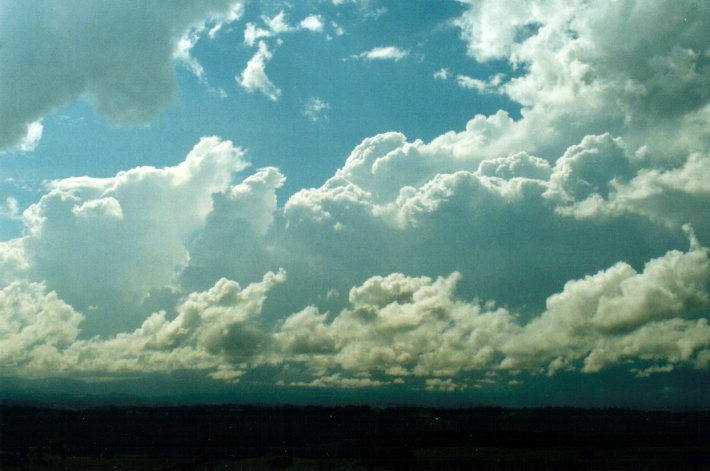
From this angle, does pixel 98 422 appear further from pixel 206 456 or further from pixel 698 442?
pixel 698 442

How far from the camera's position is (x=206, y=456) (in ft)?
478

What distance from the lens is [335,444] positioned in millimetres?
163875

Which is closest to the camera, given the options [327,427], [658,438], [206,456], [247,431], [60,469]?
[60,469]

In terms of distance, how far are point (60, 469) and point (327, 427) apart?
85.6m

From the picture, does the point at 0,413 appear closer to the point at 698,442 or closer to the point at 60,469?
the point at 60,469

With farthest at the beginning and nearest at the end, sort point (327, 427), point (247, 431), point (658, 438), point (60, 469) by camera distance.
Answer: point (327, 427)
point (247, 431)
point (658, 438)
point (60, 469)

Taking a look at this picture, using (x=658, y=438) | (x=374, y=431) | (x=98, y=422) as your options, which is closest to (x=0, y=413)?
(x=98, y=422)

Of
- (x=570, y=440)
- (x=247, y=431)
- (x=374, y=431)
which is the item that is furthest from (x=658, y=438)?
(x=247, y=431)

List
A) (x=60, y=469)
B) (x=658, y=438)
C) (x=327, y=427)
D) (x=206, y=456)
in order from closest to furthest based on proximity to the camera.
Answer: (x=60, y=469), (x=206, y=456), (x=658, y=438), (x=327, y=427)

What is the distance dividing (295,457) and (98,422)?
76.4 meters

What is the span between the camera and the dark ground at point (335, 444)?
136875mm

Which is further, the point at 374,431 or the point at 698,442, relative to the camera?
the point at 374,431

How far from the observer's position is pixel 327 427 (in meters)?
192

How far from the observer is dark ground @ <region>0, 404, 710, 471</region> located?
13688 cm
